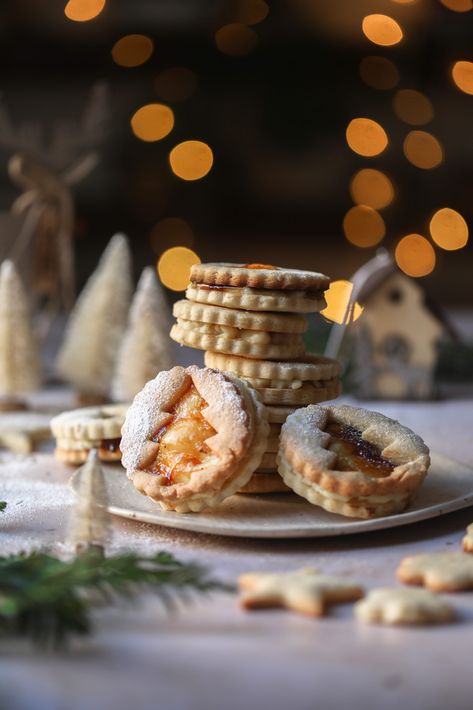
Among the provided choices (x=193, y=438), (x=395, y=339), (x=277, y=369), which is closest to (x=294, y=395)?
(x=277, y=369)

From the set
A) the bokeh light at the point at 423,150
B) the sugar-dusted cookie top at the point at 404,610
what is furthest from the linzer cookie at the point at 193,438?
the bokeh light at the point at 423,150

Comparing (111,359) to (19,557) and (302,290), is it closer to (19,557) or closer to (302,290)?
(302,290)

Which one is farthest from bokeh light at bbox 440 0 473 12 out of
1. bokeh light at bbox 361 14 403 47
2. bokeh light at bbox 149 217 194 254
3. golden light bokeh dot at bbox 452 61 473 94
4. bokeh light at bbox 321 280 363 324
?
bokeh light at bbox 149 217 194 254

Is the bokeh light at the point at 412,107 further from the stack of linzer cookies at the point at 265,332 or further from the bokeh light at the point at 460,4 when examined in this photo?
the stack of linzer cookies at the point at 265,332

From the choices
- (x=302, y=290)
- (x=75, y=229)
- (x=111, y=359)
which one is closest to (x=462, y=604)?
(x=302, y=290)

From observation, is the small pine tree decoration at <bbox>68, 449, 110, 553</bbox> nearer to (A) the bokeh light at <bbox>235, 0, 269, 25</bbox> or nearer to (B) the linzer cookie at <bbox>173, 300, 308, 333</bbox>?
(B) the linzer cookie at <bbox>173, 300, 308, 333</bbox>

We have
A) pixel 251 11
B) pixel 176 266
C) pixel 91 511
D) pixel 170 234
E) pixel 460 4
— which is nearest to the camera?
pixel 91 511

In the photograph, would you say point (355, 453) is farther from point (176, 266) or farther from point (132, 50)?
point (132, 50)
